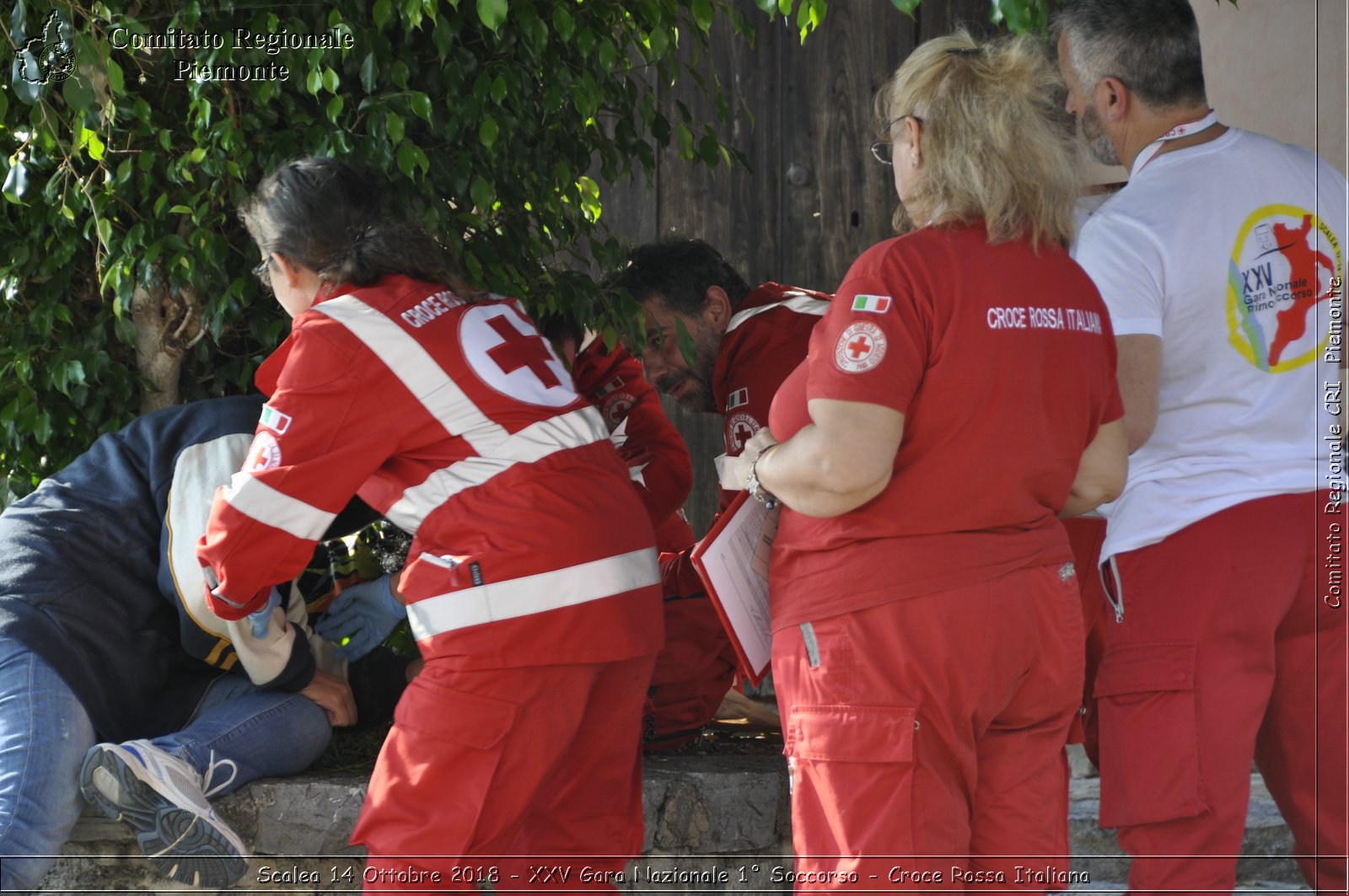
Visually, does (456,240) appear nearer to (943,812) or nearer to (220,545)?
(220,545)

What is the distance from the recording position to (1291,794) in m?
2.58

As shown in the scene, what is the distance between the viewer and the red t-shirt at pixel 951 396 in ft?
7.11

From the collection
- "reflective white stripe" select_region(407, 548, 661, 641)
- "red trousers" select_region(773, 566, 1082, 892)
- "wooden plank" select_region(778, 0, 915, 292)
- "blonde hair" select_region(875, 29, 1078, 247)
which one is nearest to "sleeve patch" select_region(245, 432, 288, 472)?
"reflective white stripe" select_region(407, 548, 661, 641)

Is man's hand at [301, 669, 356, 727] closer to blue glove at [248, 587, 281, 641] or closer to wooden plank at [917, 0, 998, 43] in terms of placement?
blue glove at [248, 587, 281, 641]

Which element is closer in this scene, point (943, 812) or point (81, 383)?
point (943, 812)

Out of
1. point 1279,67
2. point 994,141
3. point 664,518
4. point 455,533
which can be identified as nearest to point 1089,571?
point 994,141

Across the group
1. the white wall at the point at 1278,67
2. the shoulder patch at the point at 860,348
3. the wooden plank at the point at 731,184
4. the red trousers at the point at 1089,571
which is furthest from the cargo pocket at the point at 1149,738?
the wooden plank at the point at 731,184

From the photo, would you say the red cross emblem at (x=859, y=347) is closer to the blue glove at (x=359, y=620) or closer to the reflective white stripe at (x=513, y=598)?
the reflective white stripe at (x=513, y=598)

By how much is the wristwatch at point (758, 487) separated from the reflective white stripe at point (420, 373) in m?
0.52

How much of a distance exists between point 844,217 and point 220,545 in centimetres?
313

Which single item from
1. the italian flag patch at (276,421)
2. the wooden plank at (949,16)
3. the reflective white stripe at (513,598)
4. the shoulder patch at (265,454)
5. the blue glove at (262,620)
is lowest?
the blue glove at (262,620)

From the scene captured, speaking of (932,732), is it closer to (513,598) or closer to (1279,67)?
(513,598)

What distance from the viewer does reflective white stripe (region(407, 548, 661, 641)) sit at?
2.55 metres

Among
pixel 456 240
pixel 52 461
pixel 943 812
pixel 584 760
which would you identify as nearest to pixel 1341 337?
pixel 943 812
